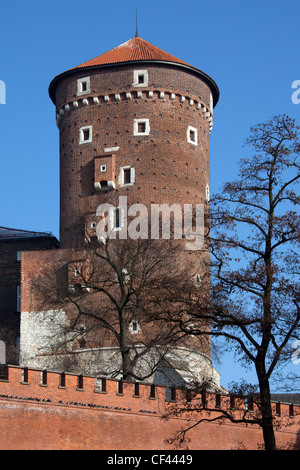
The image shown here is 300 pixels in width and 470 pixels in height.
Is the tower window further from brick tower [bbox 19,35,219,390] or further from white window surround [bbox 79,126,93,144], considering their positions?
white window surround [bbox 79,126,93,144]

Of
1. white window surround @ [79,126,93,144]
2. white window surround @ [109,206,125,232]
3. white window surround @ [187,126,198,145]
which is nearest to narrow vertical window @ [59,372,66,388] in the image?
white window surround @ [109,206,125,232]

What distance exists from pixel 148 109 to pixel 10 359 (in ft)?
40.1

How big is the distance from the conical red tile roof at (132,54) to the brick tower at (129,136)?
0.18 ft

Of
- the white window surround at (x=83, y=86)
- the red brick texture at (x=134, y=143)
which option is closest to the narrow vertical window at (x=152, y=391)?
the red brick texture at (x=134, y=143)

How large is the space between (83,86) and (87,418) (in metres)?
21.9

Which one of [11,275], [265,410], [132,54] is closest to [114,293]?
[11,275]

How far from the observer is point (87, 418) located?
95.5 ft

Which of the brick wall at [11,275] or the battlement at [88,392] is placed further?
the brick wall at [11,275]

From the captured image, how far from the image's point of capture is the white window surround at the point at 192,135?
47094 mm

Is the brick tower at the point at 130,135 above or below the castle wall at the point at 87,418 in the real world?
above

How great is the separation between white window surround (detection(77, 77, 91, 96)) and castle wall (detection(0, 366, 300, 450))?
1959 centimetres

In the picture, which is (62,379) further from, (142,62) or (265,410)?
(142,62)

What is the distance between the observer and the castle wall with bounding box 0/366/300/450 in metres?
27.5

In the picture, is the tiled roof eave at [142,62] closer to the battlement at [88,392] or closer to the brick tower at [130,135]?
the brick tower at [130,135]
